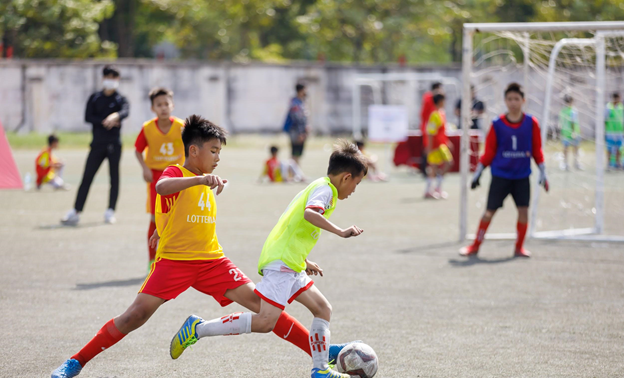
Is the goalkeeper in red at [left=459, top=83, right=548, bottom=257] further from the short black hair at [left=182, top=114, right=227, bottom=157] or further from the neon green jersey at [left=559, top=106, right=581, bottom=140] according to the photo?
the short black hair at [left=182, top=114, right=227, bottom=157]

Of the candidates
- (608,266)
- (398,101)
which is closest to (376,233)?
(608,266)

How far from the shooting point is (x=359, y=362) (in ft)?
14.0

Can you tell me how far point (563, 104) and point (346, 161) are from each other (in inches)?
361

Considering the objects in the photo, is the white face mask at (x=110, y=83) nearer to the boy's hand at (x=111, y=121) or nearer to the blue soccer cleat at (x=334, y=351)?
the boy's hand at (x=111, y=121)

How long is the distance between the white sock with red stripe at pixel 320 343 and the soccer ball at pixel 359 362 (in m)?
0.15

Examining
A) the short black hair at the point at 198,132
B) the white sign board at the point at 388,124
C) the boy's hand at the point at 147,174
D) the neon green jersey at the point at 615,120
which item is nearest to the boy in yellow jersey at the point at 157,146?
the boy's hand at the point at 147,174

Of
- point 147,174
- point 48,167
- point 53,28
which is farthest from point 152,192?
point 53,28

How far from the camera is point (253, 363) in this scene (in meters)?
4.72

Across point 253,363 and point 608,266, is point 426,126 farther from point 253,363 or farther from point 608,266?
point 253,363

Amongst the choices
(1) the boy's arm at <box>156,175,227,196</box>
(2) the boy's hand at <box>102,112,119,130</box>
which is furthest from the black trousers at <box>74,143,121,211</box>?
(1) the boy's arm at <box>156,175,227,196</box>

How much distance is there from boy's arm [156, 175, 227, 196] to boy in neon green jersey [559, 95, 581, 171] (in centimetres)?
898

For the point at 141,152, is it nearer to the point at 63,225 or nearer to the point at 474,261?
the point at 63,225

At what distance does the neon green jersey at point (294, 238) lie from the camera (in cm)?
416

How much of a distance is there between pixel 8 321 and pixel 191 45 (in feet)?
121
